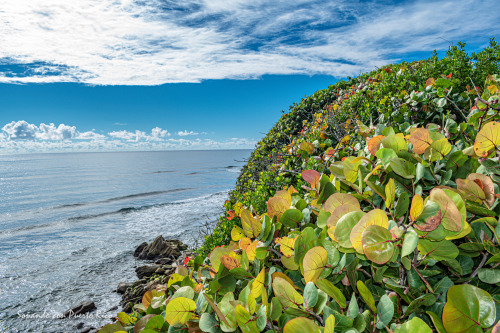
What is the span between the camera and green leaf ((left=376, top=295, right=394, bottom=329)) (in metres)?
0.89

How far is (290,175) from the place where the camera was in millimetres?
4227

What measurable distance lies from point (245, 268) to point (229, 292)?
0.46 feet

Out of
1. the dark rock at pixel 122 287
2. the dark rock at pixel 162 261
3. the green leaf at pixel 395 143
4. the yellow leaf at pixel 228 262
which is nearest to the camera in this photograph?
the yellow leaf at pixel 228 262

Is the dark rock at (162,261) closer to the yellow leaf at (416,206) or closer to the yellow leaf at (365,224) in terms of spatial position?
the yellow leaf at (365,224)

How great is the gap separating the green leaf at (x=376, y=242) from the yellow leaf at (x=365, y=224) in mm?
32

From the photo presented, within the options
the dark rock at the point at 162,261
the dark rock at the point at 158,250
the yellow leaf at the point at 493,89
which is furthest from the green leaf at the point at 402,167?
the dark rock at the point at 158,250

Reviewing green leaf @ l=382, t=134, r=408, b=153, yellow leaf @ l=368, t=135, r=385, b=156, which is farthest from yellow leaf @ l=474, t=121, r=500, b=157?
yellow leaf @ l=368, t=135, r=385, b=156

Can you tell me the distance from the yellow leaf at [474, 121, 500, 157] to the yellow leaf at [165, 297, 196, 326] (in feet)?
4.85

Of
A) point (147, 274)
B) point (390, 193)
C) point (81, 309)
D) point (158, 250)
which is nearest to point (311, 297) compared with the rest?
point (390, 193)

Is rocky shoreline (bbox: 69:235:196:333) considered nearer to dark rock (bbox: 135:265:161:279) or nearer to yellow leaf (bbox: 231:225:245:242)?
dark rock (bbox: 135:265:161:279)

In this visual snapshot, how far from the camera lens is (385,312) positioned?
35.9 inches

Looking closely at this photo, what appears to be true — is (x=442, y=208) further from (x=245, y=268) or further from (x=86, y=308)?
(x=86, y=308)

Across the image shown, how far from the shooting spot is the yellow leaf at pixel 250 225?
1.51 metres

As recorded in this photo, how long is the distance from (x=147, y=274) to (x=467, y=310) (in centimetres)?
1154
